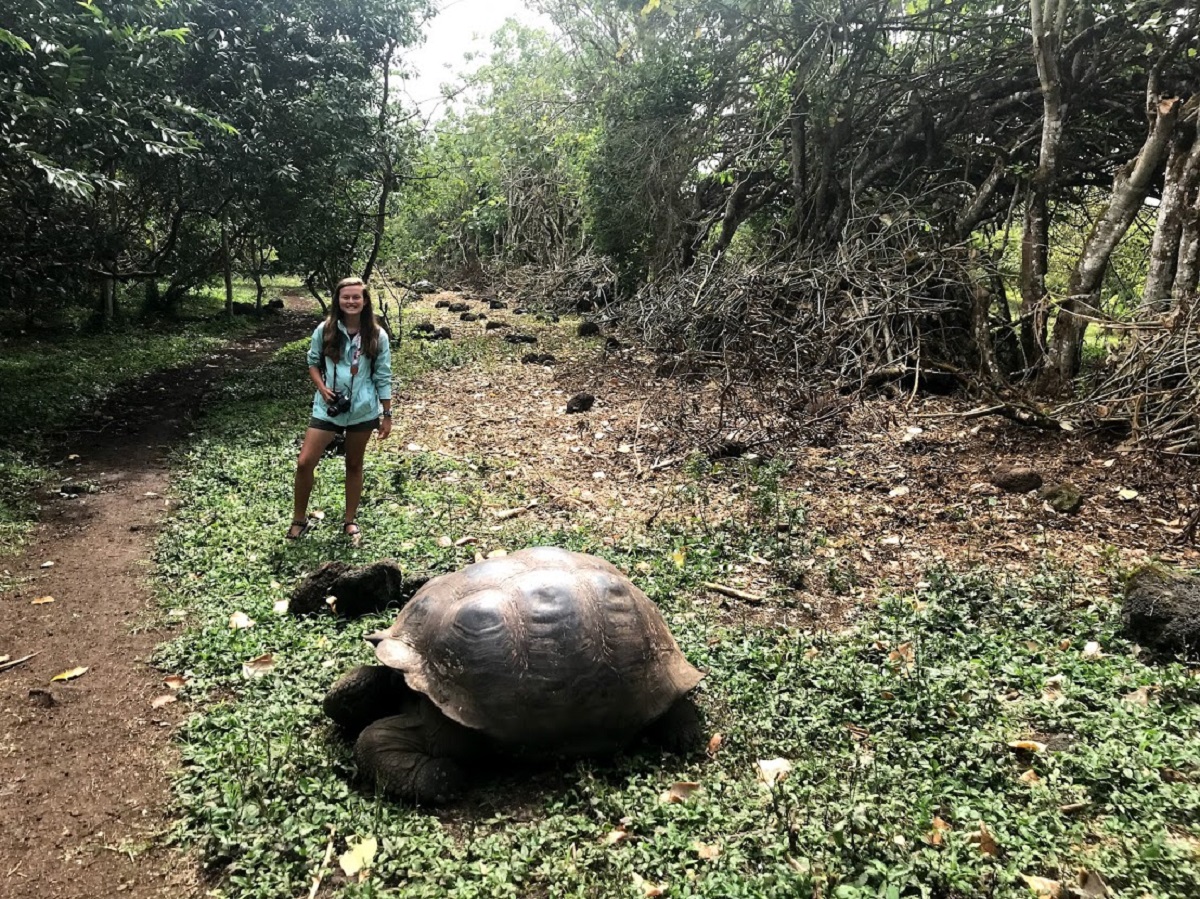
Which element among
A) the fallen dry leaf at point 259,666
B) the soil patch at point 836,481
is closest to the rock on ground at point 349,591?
the fallen dry leaf at point 259,666

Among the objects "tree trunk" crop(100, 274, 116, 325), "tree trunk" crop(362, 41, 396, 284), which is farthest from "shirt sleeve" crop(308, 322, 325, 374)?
"tree trunk" crop(100, 274, 116, 325)

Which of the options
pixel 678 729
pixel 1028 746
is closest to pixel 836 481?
pixel 1028 746

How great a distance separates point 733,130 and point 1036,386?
26.1 ft

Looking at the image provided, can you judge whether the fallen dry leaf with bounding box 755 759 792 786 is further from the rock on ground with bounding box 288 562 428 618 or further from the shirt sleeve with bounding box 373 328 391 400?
the shirt sleeve with bounding box 373 328 391 400

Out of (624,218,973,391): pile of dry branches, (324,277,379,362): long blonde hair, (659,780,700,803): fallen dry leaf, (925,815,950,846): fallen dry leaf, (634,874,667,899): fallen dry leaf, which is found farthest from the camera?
(624,218,973,391): pile of dry branches

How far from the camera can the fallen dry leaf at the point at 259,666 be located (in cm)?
407

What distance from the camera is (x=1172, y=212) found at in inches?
285

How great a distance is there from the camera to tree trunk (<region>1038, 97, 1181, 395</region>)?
24.2 ft

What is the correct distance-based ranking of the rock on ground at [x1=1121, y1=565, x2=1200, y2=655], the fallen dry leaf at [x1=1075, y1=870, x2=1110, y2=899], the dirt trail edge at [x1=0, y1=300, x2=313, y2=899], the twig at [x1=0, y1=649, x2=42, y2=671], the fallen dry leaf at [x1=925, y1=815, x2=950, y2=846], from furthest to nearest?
the twig at [x1=0, y1=649, x2=42, y2=671] → the rock on ground at [x1=1121, y1=565, x2=1200, y2=655] → the dirt trail edge at [x1=0, y1=300, x2=313, y2=899] → the fallen dry leaf at [x1=925, y1=815, x2=950, y2=846] → the fallen dry leaf at [x1=1075, y1=870, x2=1110, y2=899]

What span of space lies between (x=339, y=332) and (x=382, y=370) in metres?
0.42

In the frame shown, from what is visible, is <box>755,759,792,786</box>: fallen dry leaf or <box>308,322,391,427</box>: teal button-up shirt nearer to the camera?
<box>755,759,792,786</box>: fallen dry leaf

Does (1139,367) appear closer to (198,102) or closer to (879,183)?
(879,183)

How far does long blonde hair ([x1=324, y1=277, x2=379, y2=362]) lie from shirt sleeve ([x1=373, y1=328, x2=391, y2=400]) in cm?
5

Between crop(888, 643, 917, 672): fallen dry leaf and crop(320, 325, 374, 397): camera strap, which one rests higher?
crop(320, 325, 374, 397): camera strap
